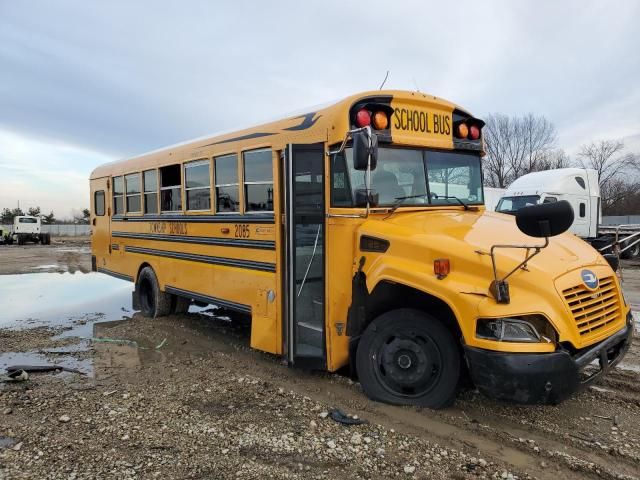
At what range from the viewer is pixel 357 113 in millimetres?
4191

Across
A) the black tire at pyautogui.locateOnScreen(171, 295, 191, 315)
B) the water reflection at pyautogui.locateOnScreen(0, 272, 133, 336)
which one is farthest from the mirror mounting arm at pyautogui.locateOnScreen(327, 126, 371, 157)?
the water reflection at pyautogui.locateOnScreen(0, 272, 133, 336)

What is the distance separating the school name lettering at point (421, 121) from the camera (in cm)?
437

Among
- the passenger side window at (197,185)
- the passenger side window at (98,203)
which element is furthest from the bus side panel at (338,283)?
the passenger side window at (98,203)

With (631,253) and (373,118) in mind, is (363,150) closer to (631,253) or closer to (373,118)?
(373,118)

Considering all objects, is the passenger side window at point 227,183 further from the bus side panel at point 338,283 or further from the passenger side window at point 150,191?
the passenger side window at point 150,191

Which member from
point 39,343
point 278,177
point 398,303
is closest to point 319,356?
point 398,303

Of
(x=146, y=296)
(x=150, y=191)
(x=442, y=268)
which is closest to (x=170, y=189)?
(x=150, y=191)

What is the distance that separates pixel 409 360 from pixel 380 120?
2.00 meters

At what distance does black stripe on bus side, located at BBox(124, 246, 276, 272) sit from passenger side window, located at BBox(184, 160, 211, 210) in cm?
62

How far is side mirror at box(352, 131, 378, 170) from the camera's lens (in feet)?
12.3

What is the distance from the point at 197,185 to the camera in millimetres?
6168

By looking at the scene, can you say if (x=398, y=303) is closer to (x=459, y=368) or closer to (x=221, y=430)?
(x=459, y=368)

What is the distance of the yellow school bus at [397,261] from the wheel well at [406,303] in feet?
0.04

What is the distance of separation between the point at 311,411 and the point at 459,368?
1.20 meters
